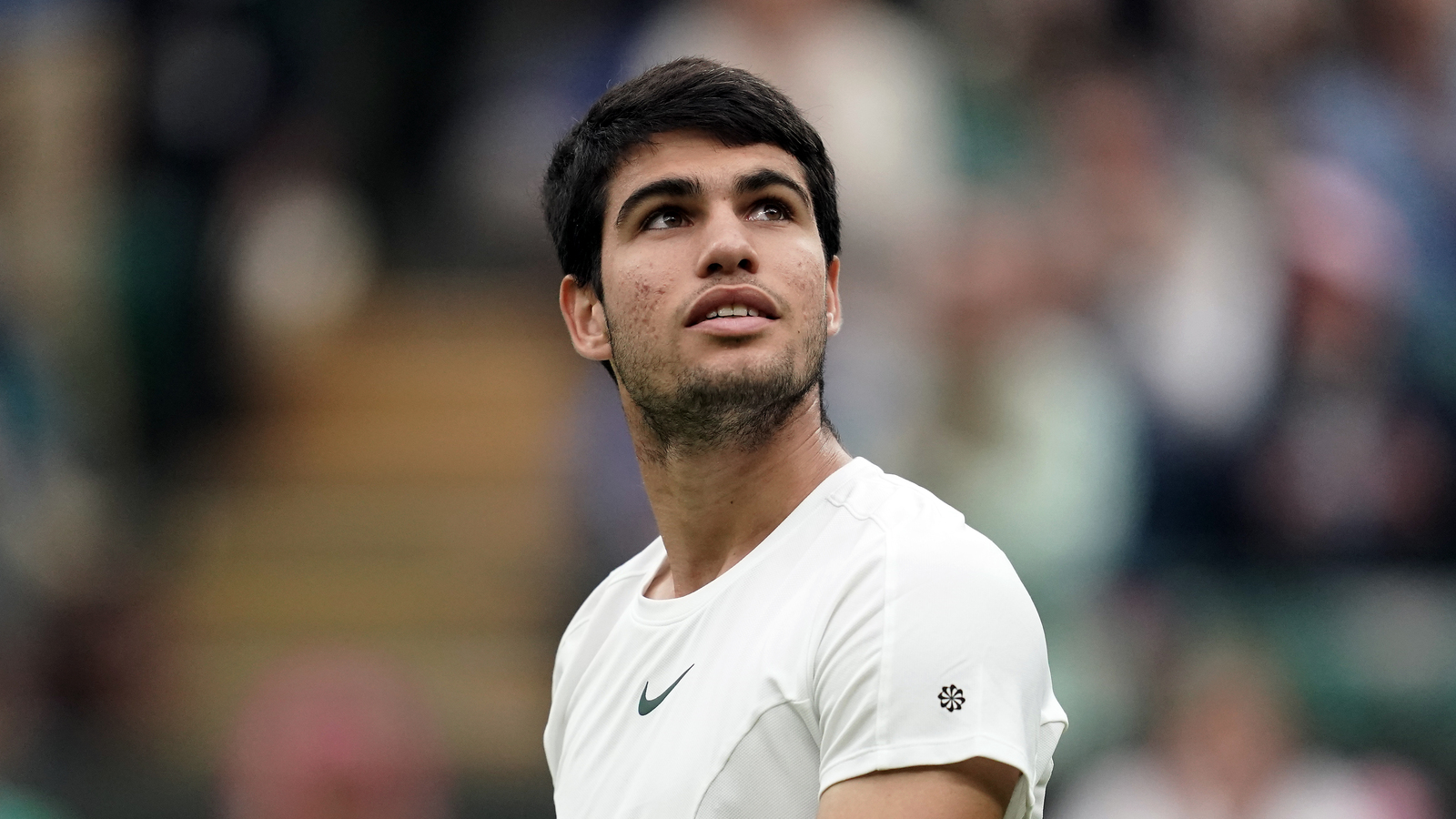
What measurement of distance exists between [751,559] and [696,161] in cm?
66

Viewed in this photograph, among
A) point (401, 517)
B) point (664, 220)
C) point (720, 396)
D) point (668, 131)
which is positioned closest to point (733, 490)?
point (720, 396)

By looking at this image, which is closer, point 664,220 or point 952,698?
point 952,698

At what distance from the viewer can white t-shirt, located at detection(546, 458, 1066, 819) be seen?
7.05 ft

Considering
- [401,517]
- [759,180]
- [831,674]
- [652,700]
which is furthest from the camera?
[401,517]

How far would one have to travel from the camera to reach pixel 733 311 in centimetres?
268

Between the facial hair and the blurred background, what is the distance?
108 inches

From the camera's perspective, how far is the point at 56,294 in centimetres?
754

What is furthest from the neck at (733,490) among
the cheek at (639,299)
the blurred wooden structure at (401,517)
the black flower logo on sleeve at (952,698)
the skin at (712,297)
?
the blurred wooden structure at (401,517)

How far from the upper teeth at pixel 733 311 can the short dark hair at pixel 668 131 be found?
1.00ft

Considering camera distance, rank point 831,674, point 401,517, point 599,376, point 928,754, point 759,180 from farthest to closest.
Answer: point 401,517, point 599,376, point 759,180, point 831,674, point 928,754

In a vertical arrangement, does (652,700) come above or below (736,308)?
below

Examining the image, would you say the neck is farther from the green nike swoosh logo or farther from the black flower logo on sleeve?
the black flower logo on sleeve

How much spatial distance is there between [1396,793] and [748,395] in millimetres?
4224

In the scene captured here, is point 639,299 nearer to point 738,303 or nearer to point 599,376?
point 738,303
